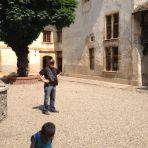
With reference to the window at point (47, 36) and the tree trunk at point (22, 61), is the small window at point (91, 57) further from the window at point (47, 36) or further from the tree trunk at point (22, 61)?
the window at point (47, 36)

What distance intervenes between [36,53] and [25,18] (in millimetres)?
14675

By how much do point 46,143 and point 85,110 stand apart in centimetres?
740

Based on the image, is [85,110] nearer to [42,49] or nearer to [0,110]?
[0,110]

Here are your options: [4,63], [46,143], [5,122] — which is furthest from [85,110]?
[4,63]

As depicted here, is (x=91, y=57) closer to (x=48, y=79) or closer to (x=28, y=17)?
(x=28, y=17)

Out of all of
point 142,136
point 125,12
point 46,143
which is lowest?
point 142,136

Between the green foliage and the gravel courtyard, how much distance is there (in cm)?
539

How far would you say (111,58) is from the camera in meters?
22.3

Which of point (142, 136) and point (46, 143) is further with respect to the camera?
point (142, 136)

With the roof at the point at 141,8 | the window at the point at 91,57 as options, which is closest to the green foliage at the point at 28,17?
the roof at the point at 141,8

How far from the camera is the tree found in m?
18.5

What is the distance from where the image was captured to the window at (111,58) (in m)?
21.9

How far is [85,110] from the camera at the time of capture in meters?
11.4

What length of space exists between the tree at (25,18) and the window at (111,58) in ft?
11.3
